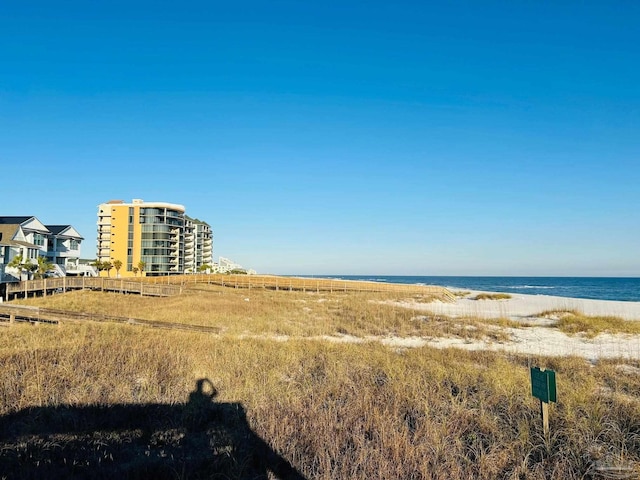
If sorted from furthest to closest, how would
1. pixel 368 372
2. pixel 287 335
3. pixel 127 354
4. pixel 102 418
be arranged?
pixel 287 335, pixel 127 354, pixel 368 372, pixel 102 418

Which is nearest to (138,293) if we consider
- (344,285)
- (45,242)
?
(45,242)

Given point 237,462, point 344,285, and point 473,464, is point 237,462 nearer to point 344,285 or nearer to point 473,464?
point 473,464

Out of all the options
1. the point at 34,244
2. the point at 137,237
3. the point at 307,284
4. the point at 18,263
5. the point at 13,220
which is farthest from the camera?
the point at 137,237

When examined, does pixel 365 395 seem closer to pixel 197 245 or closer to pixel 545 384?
pixel 545 384

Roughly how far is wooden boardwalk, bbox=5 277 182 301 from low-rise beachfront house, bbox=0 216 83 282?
504 centimetres

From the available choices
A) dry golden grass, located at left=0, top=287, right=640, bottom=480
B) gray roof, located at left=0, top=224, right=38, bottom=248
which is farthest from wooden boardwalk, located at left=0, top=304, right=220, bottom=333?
gray roof, located at left=0, top=224, right=38, bottom=248

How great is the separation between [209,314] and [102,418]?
1515cm

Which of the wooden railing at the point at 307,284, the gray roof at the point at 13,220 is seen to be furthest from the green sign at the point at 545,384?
the gray roof at the point at 13,220

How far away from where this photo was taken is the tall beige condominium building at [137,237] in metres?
77.2

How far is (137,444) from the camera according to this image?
17.9 ft

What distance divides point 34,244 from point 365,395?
50.8 metres

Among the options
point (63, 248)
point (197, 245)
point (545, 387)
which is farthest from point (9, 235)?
point (197, 245)

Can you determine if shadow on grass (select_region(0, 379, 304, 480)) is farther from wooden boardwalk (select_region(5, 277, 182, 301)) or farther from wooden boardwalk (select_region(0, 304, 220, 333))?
wooden boardwalk (select_region(5, 277, 182, 301))

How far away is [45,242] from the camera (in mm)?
49375
